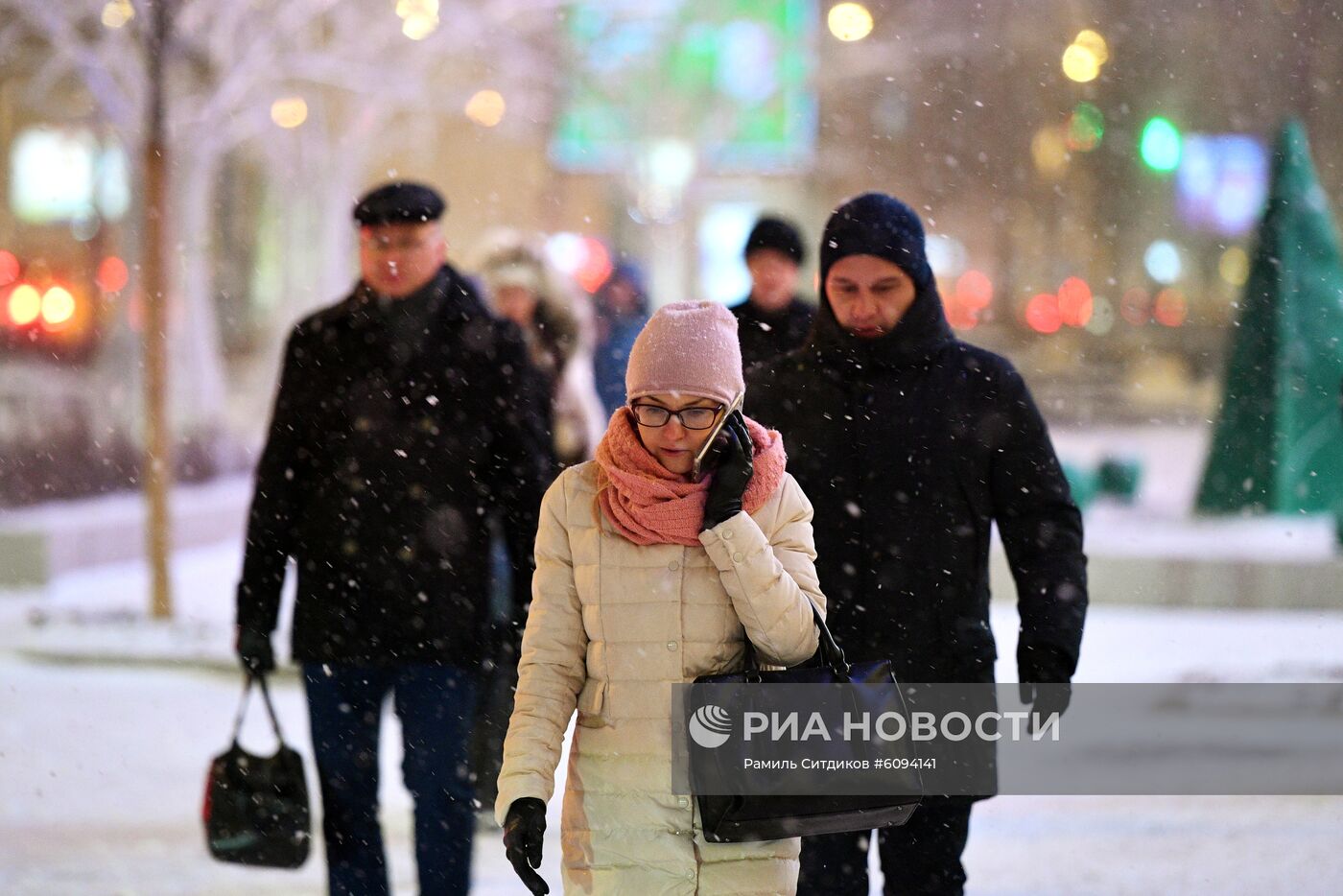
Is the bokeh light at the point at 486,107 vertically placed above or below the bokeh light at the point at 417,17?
below

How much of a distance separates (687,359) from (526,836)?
0.81 metres

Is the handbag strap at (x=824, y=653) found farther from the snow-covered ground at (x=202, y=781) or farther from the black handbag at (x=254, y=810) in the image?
the snow-covered ground at (x=202, y=781)

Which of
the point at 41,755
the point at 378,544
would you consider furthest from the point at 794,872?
the point at 41,755

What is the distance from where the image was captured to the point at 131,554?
11.9 m

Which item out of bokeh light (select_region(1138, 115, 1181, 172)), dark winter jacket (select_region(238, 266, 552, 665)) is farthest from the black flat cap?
bokeh light (select_region(1138, 115, 1181, 172))

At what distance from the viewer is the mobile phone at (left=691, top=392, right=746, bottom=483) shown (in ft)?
9.66

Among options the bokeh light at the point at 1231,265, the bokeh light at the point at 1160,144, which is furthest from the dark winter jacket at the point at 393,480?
the bokeh light at the point at 1231,265

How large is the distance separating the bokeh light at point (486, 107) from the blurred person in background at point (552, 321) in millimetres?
11180

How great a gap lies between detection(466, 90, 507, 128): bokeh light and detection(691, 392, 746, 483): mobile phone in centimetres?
1564

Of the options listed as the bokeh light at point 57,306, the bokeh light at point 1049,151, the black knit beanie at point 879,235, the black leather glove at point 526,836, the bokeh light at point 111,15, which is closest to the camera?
the black leather glove at point 526,836

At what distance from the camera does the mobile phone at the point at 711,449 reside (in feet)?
9.66

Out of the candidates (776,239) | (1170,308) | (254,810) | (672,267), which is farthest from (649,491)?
(1170,308)

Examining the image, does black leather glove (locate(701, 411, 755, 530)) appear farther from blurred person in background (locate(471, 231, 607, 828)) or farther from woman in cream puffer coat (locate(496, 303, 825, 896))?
blurred person in background (locate(471, 231, 607, 828))

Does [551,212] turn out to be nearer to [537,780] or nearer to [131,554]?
[131,554]
